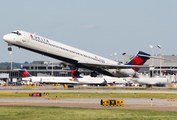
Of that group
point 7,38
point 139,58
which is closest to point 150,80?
point 139,58

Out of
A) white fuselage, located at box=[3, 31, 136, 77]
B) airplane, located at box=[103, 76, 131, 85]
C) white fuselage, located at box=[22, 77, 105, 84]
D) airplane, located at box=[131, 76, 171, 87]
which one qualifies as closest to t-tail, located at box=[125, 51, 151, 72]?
airplane, located at box=[131, 76, 171, 87]

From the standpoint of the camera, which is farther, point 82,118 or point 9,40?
point 9,40

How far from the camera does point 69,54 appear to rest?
2206 inches

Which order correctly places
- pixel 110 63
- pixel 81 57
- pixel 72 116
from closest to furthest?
1. pixel 72 116
2. pixel 81 57
3. pixel 110 63

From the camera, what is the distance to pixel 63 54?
2165 inches

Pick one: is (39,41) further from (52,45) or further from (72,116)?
(72,116)

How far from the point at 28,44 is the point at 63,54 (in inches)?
292

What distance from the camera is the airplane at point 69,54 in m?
50.7

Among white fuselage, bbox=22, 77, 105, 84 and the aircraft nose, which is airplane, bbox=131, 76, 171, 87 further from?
the aircraft nose

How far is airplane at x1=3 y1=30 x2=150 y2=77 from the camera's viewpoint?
5069cm

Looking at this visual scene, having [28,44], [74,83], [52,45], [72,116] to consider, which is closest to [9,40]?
[28,44]

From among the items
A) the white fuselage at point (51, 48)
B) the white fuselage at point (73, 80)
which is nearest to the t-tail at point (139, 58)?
the white fuselage at point (51, 48)

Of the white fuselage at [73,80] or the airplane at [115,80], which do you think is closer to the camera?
the white fuselage at [73,80]

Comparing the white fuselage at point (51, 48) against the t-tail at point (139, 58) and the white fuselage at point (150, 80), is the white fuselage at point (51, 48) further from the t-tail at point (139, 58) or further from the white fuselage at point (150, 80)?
the white fuselage at point (150, 80)
